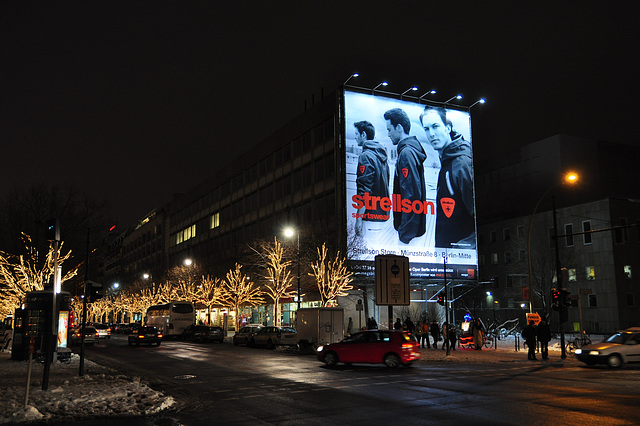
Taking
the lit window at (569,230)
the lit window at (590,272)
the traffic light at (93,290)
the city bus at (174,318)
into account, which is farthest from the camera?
the lit window at (569,230)

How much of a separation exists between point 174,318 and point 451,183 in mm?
30551

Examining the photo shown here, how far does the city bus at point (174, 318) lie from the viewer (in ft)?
184

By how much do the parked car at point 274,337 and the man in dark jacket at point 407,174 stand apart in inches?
844

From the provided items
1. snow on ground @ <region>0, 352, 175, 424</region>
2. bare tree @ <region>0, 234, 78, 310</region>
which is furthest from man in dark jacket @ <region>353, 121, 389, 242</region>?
snow on ground @ <region>0, 352, 175, 424</region>

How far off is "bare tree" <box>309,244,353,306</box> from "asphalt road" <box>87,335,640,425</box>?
1778 cm

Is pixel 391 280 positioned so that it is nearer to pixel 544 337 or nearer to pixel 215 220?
pixel 544 337

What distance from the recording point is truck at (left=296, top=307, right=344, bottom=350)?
32.8 metres

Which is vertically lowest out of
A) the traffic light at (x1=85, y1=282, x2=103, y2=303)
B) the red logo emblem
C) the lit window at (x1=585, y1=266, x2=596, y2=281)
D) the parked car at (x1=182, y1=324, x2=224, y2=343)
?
the parked car at (x1=182, y1=324, x2=224, y2=343)

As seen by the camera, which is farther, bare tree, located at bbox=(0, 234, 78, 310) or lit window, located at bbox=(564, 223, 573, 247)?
lit window, located at bbox=(564, 223, 573, 247)

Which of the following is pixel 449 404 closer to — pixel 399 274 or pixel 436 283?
pixel 399 274

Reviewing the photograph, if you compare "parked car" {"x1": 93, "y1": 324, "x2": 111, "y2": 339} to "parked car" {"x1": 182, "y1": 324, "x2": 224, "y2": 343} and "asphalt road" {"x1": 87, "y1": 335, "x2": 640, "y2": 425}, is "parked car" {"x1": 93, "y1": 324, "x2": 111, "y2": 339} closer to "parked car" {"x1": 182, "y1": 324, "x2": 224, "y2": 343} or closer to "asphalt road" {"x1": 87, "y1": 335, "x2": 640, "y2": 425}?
"parked car" {"x1": 182, "y1": 324, "x2": 224, "y2": 343}

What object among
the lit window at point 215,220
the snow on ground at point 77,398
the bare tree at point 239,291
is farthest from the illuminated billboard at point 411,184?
the snow on ground at point 77,398

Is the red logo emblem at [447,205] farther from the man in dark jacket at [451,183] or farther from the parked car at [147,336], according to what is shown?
the parked car at [147,336]

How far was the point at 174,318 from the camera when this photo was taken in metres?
56.2
